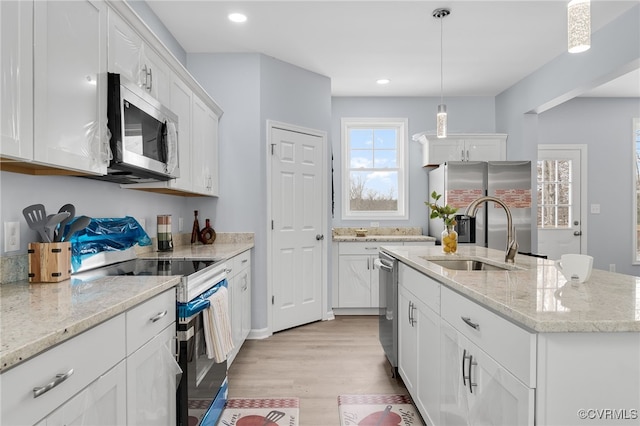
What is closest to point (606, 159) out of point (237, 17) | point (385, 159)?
point (385, 159)

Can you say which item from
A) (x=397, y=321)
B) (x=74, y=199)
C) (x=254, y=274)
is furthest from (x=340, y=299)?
(x=74, y=199)

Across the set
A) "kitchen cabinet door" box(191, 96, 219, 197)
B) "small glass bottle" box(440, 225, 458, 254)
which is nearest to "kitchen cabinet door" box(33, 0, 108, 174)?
"kitchen cabinet door" box(191, 96, 219, 197)

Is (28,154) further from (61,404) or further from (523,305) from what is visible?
(523,305)

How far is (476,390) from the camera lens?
1338mm

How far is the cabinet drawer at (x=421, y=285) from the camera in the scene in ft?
5.89

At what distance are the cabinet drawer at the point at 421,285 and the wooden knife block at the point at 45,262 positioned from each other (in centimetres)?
166

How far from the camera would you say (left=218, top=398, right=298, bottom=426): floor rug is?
216 cm

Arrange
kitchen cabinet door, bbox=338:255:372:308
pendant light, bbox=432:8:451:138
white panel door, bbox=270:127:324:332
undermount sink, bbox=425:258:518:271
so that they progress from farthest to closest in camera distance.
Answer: kitchen cabinet door, bbox=338:255:372:308, white panel door, bbox=270:127:324:332, pendant light, bbox=432:8:451:138, undermount sink, bbox=425:258:518:271

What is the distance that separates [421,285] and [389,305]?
780 mm

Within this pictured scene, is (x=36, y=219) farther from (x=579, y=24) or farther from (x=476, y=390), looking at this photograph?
(x=579, y=24)

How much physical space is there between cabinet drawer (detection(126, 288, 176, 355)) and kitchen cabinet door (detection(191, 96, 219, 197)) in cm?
153

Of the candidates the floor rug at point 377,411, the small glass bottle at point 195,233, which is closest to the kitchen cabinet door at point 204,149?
the small glass bottle at point 195,233

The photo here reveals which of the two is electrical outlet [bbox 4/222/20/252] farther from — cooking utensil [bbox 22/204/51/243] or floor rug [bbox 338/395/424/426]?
floor rug [bbox 338/395/424/426]

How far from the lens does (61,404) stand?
92cm
